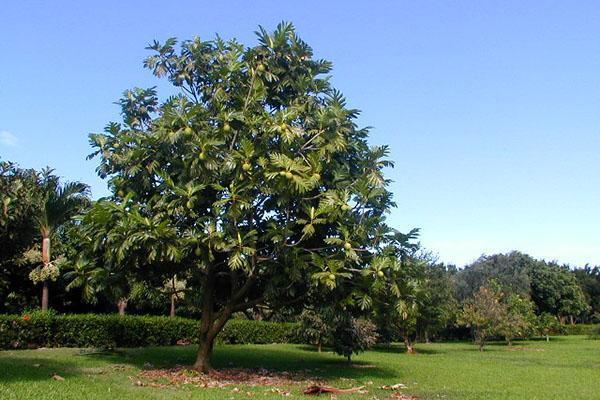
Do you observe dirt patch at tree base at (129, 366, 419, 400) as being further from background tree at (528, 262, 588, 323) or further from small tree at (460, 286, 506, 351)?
background tree at (528, 262, 588, 323)

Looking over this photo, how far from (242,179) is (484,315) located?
2362cm

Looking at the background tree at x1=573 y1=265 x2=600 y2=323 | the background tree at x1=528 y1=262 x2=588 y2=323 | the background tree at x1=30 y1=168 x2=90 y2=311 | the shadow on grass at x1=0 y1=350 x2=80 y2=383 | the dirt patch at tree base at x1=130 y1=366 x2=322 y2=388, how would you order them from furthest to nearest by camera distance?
1. the background tree at x1=573 y1=265 x2=600 y2=323
2. the background tree at x1=528 y1=262 x2=588 y2=323
3. the background tree at x1=30 y1=168 x2=90 y2=311
4. the dirt patch at tree base at x1=130 y1=366 x2=322 y2=388
5. the shadow on grass at x1=0 y1=350 x2=80 y2=383

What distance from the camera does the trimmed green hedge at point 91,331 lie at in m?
19.3

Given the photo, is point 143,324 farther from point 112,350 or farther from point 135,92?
point 135,92

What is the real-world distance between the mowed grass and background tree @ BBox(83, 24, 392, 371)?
7.99 feet

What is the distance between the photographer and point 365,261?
13.6 metres

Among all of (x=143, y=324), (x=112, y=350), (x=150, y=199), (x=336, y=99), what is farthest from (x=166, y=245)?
(x=143, y=324)

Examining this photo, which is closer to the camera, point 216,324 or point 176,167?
point 176,167

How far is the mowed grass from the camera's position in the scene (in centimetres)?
1072

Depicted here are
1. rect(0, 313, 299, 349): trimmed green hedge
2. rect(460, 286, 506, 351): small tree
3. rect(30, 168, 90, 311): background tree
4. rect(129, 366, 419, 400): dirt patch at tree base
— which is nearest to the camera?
rect(129, 366, 419, 400): dirt patch at tree base

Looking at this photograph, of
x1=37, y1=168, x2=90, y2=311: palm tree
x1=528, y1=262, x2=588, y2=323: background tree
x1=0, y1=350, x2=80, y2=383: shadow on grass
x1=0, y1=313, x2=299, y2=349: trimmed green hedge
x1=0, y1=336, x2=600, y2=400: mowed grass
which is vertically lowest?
x1=0, y1=336, x2=600, y2=400: mowed grass

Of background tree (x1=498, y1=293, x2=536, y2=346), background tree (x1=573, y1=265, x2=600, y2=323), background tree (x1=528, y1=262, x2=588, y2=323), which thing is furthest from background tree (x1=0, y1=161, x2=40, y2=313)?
background tree (x1=573, y1=265, x2=600, y2=323)

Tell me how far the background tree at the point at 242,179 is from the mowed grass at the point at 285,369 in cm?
244

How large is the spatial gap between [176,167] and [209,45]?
137 inches
